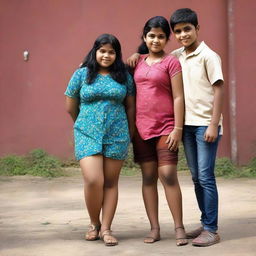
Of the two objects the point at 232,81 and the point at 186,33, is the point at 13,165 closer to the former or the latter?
the point at 232,81

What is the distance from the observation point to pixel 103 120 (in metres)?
4.66

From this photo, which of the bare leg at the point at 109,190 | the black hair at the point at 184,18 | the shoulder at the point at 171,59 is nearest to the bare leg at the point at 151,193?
the bare leg at the point at 109,190

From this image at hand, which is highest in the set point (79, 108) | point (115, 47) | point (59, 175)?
point (115, 47)

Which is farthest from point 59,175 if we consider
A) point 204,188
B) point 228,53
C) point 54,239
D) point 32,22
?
point 204,188

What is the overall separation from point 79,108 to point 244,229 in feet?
5.40

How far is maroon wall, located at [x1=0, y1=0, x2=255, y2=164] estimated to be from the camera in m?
8.47

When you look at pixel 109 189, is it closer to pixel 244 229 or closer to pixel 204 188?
pixel 204 188

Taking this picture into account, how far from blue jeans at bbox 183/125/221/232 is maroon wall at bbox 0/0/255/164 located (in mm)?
3900

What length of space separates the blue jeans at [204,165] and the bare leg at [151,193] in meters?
0.29

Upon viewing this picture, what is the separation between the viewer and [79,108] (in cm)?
485

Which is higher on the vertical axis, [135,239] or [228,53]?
[228,53]

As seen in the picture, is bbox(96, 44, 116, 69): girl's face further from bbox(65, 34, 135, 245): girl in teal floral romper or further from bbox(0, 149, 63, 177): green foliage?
bbox(0, 149, 63, 177): green foliage

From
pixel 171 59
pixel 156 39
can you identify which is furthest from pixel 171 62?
pixel 156 39

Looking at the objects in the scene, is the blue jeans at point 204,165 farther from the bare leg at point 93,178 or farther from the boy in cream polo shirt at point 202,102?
the bare leg at point 93,178
